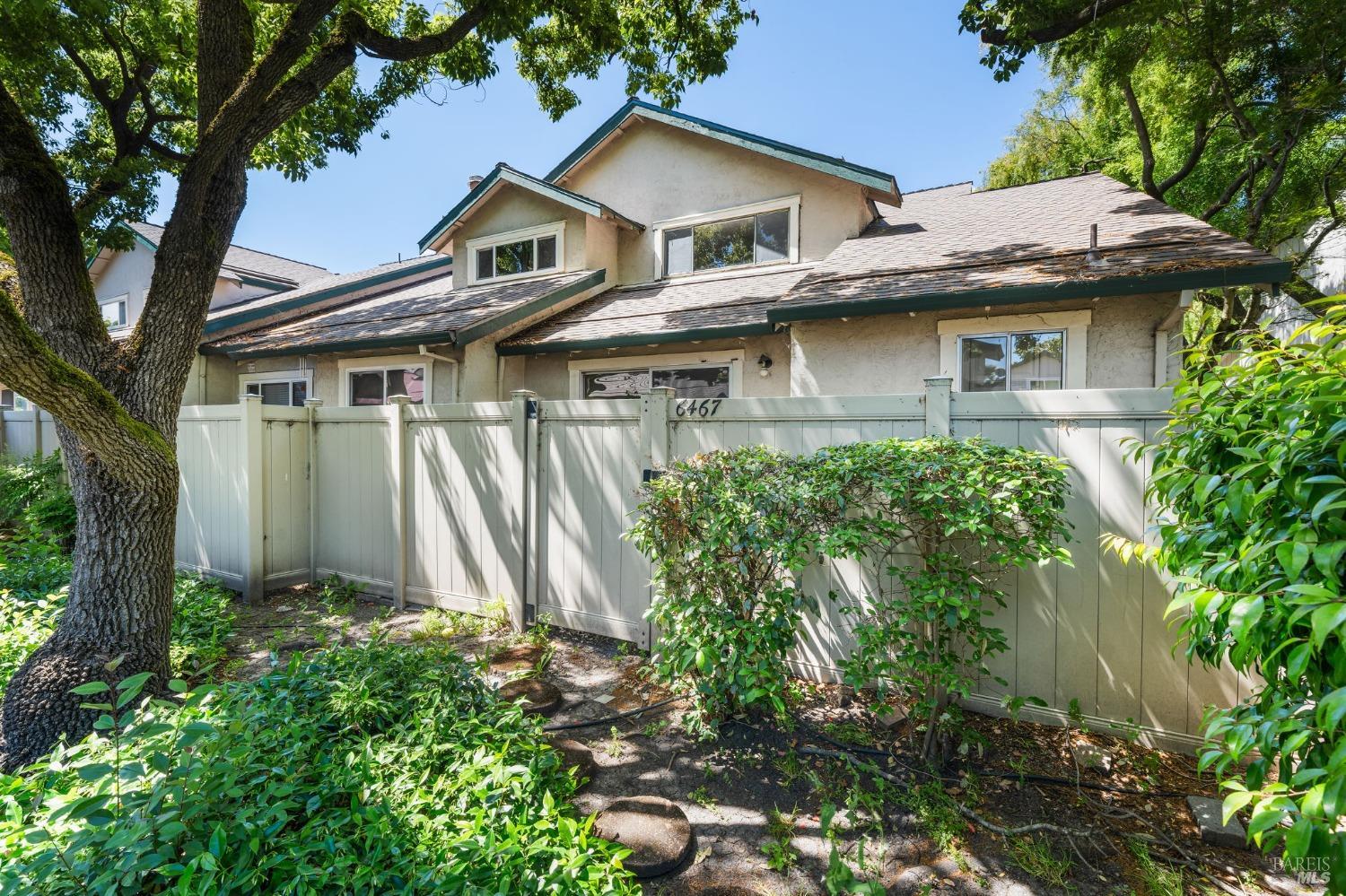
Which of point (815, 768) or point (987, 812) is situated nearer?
point (987, 812)

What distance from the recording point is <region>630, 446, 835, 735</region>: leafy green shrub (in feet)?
10.2

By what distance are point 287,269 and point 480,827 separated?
19.5m

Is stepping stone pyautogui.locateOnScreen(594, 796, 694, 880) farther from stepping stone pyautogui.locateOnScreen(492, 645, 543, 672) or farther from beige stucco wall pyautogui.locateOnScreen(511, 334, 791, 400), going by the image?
beige stucco wall pyautogui.locateOnScreen(511, 334, 791, 400)

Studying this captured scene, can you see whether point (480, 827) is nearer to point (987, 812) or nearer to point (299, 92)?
point (987, 812)

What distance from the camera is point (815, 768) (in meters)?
3.14

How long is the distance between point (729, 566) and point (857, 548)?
737mm

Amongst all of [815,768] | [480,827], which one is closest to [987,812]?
[815,768]

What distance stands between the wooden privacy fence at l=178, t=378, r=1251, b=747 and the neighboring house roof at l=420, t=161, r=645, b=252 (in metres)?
4.86

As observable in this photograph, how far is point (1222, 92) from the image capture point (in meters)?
→ 9.52

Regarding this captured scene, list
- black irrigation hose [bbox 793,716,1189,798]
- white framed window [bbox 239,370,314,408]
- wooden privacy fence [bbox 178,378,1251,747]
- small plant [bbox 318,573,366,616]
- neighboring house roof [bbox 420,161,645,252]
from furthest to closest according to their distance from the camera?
white framed window [bbox 239,370,314,408], neighboring house roof [bbox 420,161,645,252], small plant [bbox 318,573,366,616], wooden privacy fence [bbox 178,378,1251,747], black irrigation hose [bbox 793,716,1189,798]

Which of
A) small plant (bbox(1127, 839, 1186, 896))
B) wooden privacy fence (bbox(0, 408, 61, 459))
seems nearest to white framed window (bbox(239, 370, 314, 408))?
wooden privacy fence (bbox(0, 408, 61, 459))

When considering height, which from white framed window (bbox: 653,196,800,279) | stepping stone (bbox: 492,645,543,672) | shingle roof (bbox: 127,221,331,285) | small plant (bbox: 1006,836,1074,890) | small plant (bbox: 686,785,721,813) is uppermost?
shingle roof (bbox: 127,221,331,285)

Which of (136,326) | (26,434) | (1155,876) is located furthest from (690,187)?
(26,434)

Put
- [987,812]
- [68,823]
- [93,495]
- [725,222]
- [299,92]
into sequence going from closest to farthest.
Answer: [68,823] → [987,812] → [93,495] → [299,92] → [725,222]
